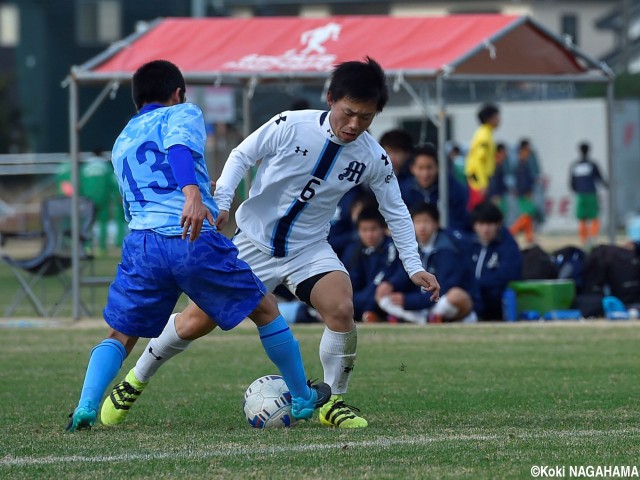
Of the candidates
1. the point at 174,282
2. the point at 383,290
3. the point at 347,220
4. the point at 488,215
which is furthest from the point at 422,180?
the point at 174,282

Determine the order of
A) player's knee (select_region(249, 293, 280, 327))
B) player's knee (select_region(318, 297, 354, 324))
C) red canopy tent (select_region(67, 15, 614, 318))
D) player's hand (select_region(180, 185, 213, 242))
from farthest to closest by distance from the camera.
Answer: red canopy tent (select_region(67, 15, 614, 318)) < player's knee (select_region(318, 297, 354, 324)) < player's knee (select_region(249, 293, 280, 327)) < player's hand (select_region(180, 185, 213, 242))

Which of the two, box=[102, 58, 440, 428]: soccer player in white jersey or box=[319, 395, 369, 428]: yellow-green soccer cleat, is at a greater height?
box=[102, 58, 440, 428]: soccer player in white jersey

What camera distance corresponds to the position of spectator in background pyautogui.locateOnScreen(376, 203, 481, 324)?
13.7m

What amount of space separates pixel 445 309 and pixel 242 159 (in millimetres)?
7101

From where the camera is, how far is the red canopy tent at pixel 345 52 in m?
14.6

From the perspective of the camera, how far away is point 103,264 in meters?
23.5

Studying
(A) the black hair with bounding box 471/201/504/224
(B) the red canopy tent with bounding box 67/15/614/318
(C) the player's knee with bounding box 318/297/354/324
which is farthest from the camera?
(B) the red canopy tent with bounding box 67/15/614/318

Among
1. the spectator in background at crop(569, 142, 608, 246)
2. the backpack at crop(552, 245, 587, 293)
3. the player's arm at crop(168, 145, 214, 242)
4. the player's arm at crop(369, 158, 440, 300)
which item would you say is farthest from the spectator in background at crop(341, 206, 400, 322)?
the spectator in background at crop(569, 142, 608, 246)

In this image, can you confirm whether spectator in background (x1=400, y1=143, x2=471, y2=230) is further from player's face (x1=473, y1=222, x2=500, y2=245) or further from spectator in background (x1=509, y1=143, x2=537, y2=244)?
spectator in background (x1=509, y1=143, x2=537, y2=244)

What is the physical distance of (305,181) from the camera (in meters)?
7.24

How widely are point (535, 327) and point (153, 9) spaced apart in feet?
124

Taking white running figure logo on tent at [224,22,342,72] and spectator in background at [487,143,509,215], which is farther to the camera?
spectator in background at [487,143,509,215]

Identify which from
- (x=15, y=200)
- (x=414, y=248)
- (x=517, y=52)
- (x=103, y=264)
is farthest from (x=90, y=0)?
(x=414, y=248)

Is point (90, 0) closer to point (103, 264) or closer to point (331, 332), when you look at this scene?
point (103, 264)
